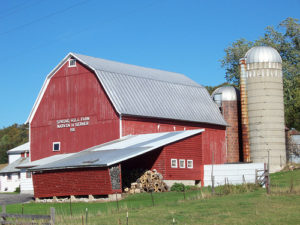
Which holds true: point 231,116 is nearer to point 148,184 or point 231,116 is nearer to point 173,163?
point 173,163

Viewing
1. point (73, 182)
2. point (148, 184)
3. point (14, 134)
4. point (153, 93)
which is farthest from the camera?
point (14, 134)

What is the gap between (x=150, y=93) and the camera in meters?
43.4

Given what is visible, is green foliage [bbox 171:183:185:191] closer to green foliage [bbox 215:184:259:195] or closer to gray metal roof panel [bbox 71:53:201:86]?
green foliage [bbox 215:184:259:195]

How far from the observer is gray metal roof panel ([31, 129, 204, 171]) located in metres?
31.7

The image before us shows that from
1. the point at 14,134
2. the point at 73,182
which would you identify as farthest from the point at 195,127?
the point at 14,134

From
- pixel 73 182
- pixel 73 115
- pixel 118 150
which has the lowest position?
pixel 73 182

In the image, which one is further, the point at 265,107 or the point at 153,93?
the point at 265,107

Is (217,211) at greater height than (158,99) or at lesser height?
lesser

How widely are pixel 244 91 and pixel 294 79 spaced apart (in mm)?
17464

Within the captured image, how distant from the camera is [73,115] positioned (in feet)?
138

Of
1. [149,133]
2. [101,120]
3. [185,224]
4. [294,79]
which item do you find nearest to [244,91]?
[149,133]

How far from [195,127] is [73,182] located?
15466 mm

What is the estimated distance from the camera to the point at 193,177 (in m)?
36.5

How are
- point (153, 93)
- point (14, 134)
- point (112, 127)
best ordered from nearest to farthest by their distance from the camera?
point (112, 127), point (153, 93), point (14, 134)
